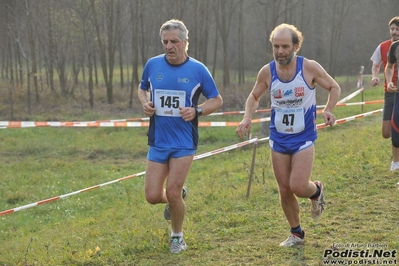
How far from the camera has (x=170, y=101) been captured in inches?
212

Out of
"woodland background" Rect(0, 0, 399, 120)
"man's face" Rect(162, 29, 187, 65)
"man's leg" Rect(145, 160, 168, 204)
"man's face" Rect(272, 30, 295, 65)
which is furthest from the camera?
"woodland background" Rect(0, 0, 399, 120)

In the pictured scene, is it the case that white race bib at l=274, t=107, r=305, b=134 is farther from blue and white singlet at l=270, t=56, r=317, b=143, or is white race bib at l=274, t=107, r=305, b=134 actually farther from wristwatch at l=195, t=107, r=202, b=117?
wristwatch at l=195, t=107, r=202, b=117

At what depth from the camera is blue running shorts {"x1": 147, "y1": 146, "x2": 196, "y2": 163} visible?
213 inches

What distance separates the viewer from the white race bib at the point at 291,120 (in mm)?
5105

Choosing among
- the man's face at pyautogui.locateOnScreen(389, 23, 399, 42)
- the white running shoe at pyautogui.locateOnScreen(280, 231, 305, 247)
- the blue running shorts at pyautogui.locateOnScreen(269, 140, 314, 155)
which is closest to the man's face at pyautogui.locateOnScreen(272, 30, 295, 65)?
the blue running shorts at pyautogui.locateOnScreen(269, 140, 314, 155)

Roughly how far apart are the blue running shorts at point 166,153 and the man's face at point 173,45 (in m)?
0.82

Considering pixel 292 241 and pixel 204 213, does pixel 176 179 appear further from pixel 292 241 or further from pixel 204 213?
pixel 204 213

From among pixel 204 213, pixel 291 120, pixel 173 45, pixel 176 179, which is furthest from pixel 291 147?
pixel 204 213

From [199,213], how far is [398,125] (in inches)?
110

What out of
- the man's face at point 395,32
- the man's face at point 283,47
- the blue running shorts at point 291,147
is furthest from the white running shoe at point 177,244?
the man's face at point 395,32

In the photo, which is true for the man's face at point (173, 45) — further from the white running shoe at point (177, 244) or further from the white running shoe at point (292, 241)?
the white running shoe at point (292, 241)

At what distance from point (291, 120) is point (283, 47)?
65 cm

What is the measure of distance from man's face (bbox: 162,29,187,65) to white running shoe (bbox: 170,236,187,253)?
5.56 feet

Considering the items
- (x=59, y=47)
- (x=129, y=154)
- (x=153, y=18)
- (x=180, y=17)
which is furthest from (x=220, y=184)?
(x=153, y=18)
